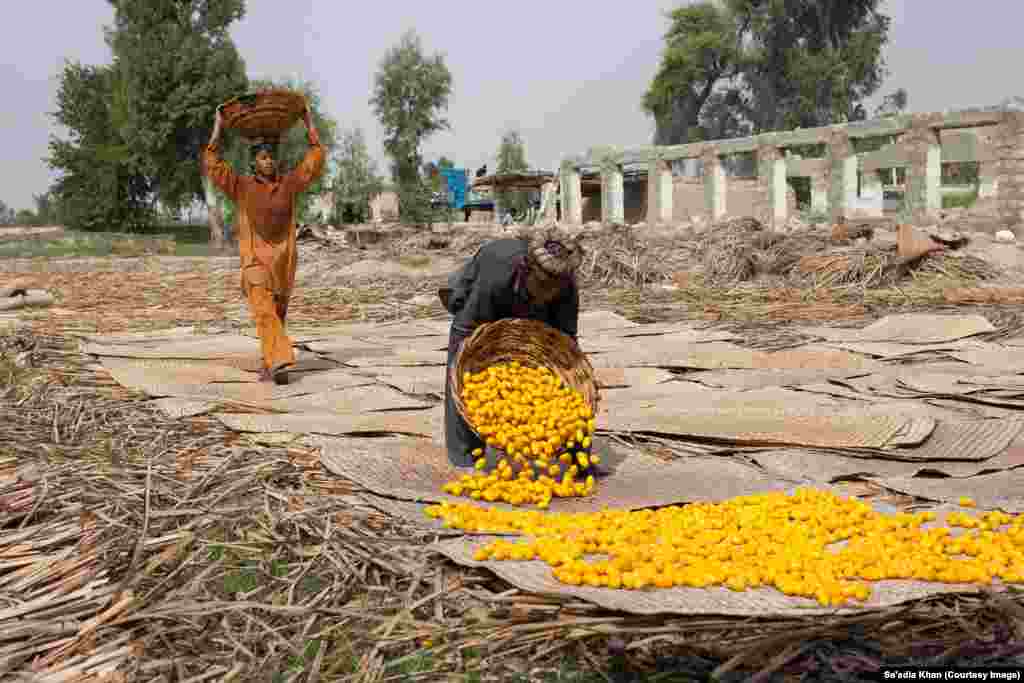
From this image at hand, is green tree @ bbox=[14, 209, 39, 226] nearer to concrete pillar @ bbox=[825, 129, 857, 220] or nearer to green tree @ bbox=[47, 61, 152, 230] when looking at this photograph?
green tree @ bbox=[47, 61, 152, 230]

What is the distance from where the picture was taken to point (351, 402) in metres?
5.45

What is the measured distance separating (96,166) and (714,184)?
27.6 meters

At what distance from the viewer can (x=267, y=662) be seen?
239cm

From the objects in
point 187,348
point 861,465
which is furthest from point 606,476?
point 187,348

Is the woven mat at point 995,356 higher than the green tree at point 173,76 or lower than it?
lower

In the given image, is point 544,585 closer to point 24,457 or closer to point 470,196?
point 24,457

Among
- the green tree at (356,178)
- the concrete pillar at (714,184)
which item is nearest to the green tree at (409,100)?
the green tree at (356,178)

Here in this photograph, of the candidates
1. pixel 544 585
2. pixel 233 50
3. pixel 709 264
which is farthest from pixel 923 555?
pixel 233 50

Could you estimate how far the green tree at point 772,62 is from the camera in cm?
3997

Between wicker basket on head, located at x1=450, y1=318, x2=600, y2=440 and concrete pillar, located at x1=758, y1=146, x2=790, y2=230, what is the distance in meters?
18.0

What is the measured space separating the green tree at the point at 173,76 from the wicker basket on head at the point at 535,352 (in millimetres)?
34050

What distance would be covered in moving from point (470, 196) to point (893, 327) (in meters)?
40.8

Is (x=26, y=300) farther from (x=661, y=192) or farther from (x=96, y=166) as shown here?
(x=96, y=166)

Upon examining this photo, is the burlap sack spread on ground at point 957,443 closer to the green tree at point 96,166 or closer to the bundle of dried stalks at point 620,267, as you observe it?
the bundle of dried stalks at point 620,267
